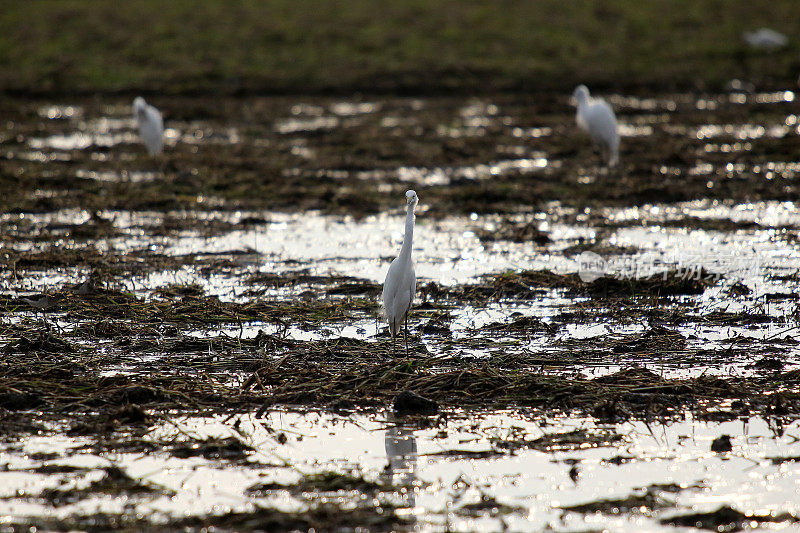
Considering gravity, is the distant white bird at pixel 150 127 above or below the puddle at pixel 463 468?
above

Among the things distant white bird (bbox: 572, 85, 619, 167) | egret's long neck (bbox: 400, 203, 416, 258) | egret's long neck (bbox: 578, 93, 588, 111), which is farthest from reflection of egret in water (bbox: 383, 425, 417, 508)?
egret's long neck (bbox: 578, 93, 588, 111)

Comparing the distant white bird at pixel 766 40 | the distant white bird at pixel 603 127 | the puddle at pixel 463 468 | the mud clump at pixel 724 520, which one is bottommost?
the mud clump at pixel 724 520

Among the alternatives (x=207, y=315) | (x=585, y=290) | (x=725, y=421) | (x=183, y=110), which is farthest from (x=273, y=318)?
(x=183, y=110)

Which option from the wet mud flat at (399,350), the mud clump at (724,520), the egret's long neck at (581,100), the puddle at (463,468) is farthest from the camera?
the egret's long neck at (581,100)

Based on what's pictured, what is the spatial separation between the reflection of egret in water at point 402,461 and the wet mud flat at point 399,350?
2 cm

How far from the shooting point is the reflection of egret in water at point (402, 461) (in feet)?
15.3

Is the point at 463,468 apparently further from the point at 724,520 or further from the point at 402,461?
the point at 724,520

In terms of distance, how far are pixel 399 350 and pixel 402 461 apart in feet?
5.76

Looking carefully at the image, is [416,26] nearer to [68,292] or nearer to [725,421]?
[68,292]

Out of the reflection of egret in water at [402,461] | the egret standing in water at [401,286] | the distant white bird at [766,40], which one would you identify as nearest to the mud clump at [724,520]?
the reflection of egret in water at [402,461]

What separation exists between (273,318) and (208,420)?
2.11m

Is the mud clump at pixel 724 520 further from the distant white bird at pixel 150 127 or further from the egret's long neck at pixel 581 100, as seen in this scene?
the distant white bird at pixel 150 127

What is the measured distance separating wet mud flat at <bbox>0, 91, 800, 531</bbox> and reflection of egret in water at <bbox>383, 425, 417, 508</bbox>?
0.02 metres

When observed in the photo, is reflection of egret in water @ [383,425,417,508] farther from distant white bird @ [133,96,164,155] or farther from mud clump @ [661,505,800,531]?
distant white bird @ [133,96,164,155]
